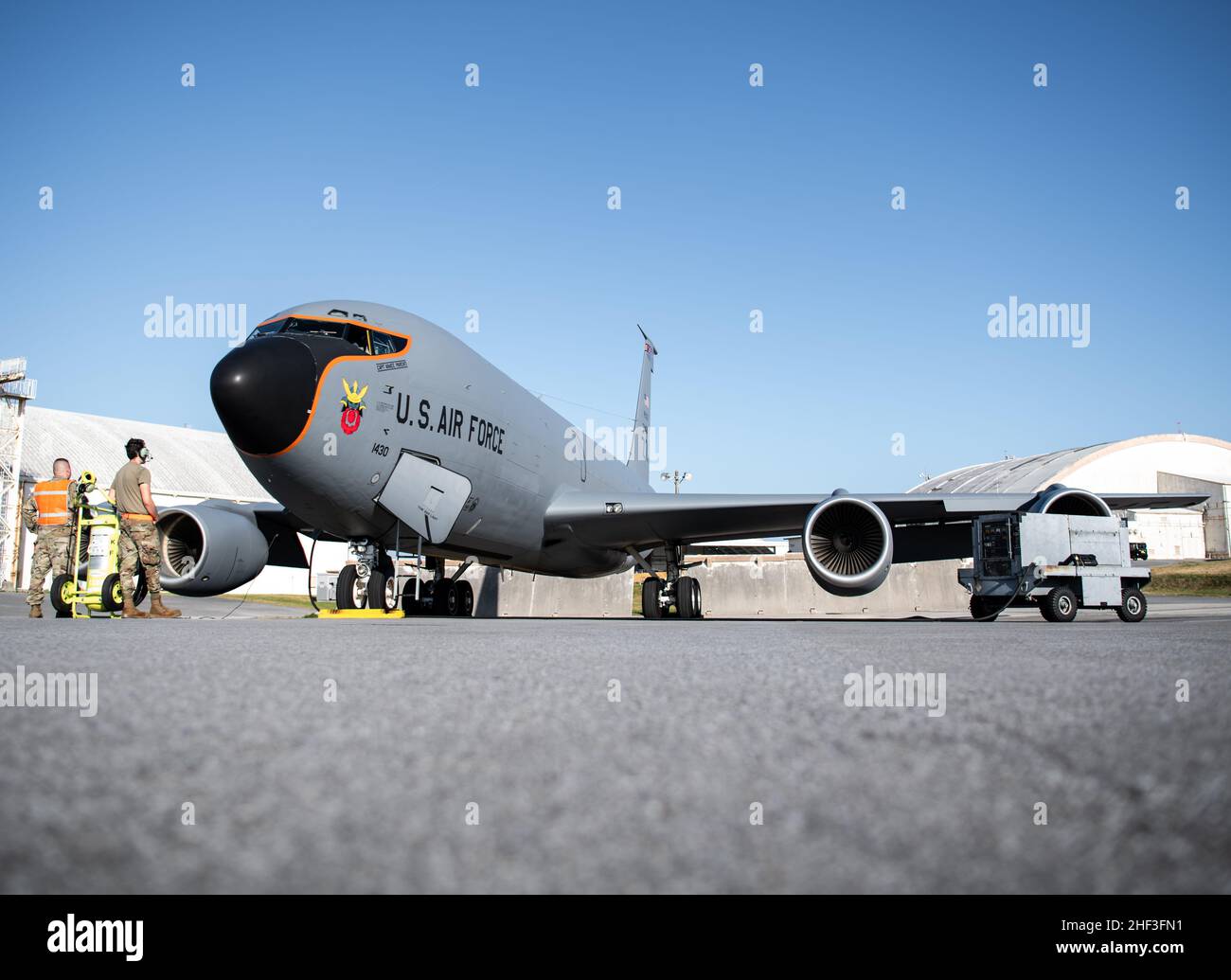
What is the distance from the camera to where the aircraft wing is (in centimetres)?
1253

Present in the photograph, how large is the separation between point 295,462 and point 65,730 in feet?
24.9

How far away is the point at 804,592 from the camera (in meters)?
28.6

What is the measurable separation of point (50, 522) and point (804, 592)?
23415mm

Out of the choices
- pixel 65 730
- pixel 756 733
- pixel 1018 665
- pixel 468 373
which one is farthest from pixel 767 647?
pixel 468 373

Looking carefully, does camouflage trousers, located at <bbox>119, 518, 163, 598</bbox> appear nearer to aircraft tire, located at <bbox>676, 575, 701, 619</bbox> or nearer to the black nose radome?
the black nose radome

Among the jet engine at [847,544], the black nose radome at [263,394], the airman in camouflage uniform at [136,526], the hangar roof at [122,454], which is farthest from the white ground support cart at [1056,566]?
the hangar roof at [122,454]

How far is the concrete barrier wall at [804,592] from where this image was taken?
28.2 metres

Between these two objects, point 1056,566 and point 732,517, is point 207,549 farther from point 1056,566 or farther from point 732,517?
point 1056,566

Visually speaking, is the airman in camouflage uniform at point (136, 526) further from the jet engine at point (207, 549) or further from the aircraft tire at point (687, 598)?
the aircraft tire at point (687, 598)

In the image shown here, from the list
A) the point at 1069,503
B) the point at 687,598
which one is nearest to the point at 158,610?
the point at 687,598

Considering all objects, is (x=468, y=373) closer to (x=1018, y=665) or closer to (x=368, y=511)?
(x=368, y=511)

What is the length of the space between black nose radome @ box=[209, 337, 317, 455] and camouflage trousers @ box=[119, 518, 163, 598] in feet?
4.48

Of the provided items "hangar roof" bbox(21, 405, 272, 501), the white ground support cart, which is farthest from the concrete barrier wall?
"hangar roof" bbox(21, 405, 272, 501)

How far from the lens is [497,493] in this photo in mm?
11906
